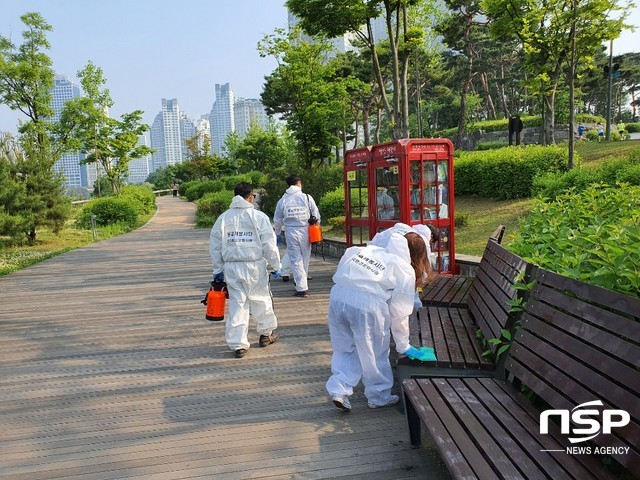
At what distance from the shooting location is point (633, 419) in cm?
189

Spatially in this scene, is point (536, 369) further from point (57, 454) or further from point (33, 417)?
point (33, 417)

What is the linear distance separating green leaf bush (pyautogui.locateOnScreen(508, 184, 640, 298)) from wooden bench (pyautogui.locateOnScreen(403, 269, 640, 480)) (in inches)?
5.9

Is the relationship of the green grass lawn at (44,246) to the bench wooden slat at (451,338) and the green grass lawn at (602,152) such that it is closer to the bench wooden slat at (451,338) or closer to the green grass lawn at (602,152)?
the bench wooden slat at (451,338)

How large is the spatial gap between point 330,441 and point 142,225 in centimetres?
2500

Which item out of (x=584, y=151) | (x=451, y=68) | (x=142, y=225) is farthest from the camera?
(x=451, y=68)

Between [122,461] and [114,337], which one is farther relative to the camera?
[114,337]

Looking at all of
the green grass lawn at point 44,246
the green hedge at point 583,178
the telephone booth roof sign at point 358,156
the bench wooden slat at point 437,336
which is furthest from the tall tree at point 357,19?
the bench wooden slat at point 437,336

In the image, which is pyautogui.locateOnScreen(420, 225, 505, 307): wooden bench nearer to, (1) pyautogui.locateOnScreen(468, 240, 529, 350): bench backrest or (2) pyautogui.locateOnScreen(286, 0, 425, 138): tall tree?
(1) pyautogui.locateOnScreen(468, 240, 529, 350): bench backrest

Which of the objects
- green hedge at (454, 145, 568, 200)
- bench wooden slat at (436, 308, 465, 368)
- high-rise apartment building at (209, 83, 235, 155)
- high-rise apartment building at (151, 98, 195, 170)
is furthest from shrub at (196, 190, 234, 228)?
high-rise apartment building at (151, 98, 195, 170)

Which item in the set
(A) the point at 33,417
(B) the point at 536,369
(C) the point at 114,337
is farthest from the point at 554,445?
(C) the point at 114,337

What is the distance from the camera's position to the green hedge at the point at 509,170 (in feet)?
44.3

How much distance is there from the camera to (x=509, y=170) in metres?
13.8

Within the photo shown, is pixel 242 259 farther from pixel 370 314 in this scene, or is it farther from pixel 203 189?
pixel 203 189

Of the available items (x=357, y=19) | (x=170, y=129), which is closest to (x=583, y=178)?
(x=357, y=19)
